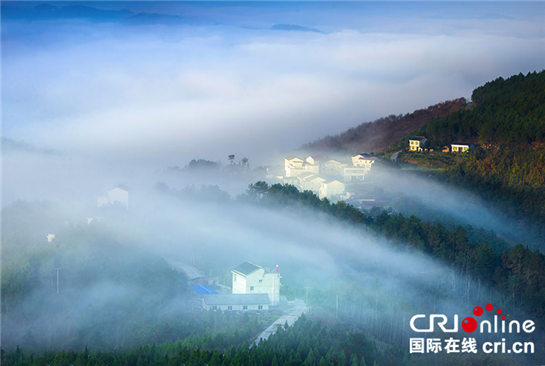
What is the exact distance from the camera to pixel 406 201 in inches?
840

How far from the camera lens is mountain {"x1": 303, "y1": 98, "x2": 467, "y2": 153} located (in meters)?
29.8

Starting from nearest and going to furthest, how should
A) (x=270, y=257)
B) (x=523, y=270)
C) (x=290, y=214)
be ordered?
(x=523, y=270), (x=270, y=257), (x=290, y=214)

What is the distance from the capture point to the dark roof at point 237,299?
15109 millimetres

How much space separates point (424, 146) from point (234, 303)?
39.5 ft

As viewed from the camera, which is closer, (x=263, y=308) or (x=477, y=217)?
(x=263, y=308)

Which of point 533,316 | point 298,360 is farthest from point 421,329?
point 298,360

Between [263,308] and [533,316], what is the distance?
526 centimetres

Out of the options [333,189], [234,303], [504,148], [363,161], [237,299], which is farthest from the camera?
[363,161]

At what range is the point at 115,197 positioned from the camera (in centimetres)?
2114

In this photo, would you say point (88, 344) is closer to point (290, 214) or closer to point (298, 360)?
point (298, 360)

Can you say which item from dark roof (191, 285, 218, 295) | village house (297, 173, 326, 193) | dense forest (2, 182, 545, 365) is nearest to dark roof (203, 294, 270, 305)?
dark roof (191, 285, 218, 295)

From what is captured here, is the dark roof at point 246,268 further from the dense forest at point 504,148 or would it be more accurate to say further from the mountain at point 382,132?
the mountain at point 382,132

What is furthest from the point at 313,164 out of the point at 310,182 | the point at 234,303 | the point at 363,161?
the point at 234,303

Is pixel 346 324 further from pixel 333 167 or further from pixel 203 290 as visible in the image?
pixel 333 167
